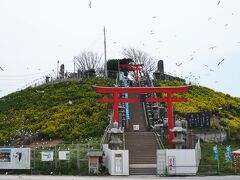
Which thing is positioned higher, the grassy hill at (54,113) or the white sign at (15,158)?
the grassy hill at (54,113)

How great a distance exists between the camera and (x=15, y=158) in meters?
29.7

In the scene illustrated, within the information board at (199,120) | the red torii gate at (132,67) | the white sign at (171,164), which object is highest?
the red torii gate at (132,67)

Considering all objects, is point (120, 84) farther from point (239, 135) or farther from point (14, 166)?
point (14, 166)

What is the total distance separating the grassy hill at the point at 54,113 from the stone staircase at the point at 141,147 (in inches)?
154

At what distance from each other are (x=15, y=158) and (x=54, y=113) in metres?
18.8

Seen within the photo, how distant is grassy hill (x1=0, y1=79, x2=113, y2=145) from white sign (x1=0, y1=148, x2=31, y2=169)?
9.06 meters

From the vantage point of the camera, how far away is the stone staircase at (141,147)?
29256 millimetres

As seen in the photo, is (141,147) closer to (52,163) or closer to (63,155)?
(63,155)

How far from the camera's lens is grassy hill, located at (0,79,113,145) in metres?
41.3

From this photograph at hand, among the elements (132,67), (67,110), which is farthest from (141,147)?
(132,67)

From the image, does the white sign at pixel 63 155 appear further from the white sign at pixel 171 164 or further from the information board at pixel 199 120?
the information board at pixel 199 120

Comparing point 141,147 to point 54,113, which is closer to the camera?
point 141,147

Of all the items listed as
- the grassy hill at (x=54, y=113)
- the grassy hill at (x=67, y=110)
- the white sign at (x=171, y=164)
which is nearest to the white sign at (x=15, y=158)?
the grassy hill at (x=67, y=110)

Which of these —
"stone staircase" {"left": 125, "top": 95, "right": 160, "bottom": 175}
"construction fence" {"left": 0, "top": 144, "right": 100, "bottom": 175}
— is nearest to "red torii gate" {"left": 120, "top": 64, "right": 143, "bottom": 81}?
"stone staircase" {"left": 125, "top": 95, "right": 160, "bottom": 175}
